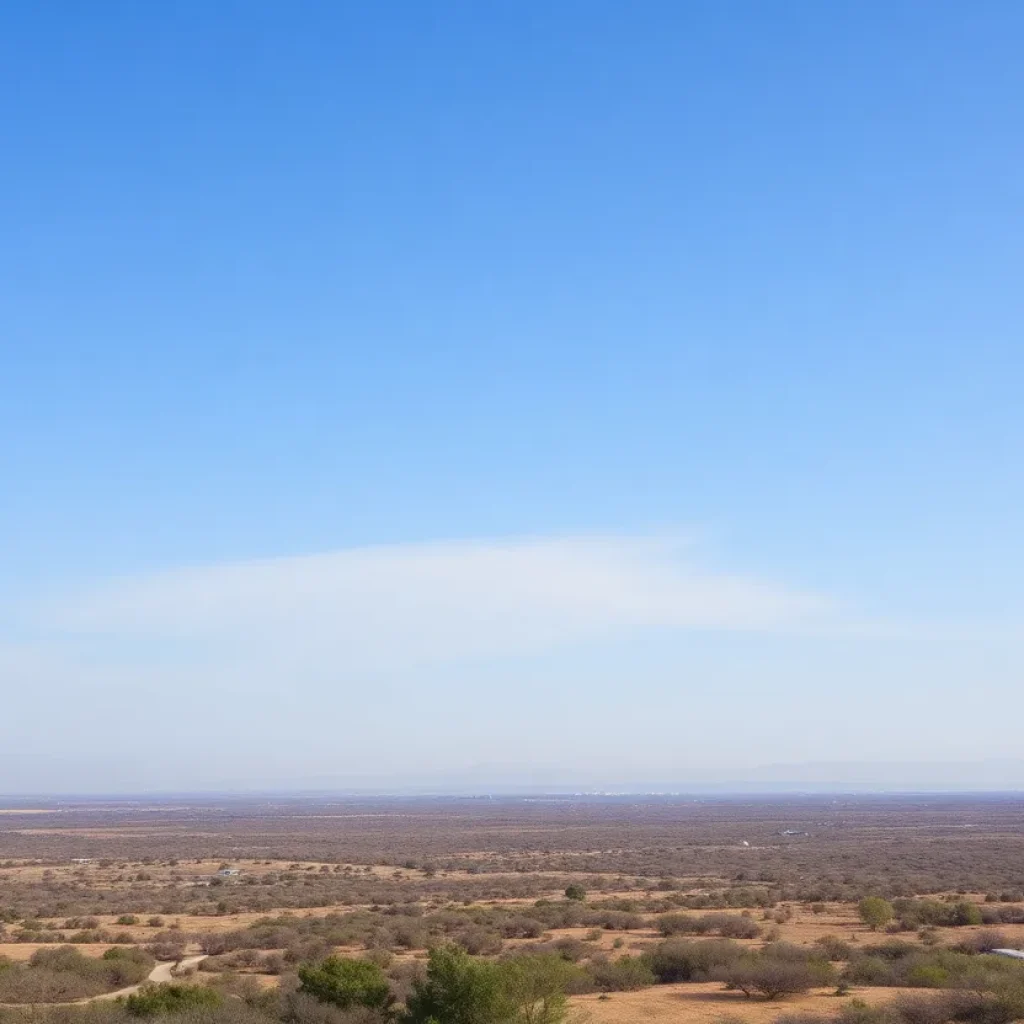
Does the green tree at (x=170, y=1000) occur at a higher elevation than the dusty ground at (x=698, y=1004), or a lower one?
higher

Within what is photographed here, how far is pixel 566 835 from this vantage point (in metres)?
132

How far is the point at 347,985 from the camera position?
80.7 ft

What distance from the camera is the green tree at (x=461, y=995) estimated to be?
21500 millimetres

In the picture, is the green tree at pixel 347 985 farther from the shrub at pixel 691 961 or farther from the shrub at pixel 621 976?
the shrub at pixel 691 961

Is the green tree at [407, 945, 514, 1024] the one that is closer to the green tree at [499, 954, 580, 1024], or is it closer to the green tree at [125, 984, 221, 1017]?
the green tree at [499, 954, 580, 1024]

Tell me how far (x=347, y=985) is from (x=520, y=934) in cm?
1922

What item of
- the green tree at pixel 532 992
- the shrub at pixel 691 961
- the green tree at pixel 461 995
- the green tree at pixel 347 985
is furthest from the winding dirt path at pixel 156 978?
the shrub at pixel 691 961

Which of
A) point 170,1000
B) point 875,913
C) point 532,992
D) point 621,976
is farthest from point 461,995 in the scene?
point 875,913

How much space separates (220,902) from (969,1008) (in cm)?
3820

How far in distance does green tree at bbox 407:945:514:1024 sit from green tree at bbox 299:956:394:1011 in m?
2.62

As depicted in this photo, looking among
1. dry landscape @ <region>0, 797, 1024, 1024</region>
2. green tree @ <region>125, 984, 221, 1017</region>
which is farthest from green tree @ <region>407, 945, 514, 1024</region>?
green tree @ <region>125, 984, 221, 1017</region>

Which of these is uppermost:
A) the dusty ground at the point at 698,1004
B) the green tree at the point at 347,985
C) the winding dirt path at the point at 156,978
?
the green tree at the point at 347,985

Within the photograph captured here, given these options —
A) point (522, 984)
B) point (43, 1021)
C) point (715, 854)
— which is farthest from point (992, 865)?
point (43, 1021)

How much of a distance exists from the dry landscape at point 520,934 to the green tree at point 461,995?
1.6 inches
